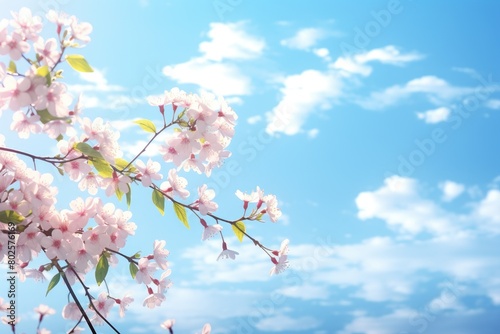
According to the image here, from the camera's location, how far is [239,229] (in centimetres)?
273

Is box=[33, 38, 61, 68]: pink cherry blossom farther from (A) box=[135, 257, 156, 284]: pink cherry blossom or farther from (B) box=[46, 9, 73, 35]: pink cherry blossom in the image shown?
(A) box=[135, 257, 156, 284]: pink cherry blossom

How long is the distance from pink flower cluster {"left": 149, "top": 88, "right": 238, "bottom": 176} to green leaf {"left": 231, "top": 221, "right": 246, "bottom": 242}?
0.30 meters

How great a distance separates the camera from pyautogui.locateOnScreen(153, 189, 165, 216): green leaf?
8.76ft

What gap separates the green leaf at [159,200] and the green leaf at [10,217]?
23.2 inches

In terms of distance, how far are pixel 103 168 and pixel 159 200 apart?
1.09 ft

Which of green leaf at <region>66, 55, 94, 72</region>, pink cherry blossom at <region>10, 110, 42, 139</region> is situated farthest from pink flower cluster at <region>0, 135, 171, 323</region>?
green leaf at <region>66, 55, 94, 72</region>

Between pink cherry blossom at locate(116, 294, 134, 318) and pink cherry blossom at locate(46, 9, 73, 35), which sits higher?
pink cherry blossom at locate(46, 9, 73, 35)

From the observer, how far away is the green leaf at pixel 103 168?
2.43 m

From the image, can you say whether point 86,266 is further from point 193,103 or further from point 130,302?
point 193,103

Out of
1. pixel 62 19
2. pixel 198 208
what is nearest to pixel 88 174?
pixel 198 208

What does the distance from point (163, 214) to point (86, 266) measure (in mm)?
421

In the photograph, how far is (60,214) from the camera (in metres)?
2.42

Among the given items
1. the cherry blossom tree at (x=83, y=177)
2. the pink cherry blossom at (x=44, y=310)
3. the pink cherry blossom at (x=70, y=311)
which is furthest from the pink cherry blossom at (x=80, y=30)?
the pink cherry blossom at (x=44, y=310)

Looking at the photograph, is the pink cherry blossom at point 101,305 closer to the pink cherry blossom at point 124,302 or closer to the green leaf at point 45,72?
the pink cherry blossom at point 124,302
